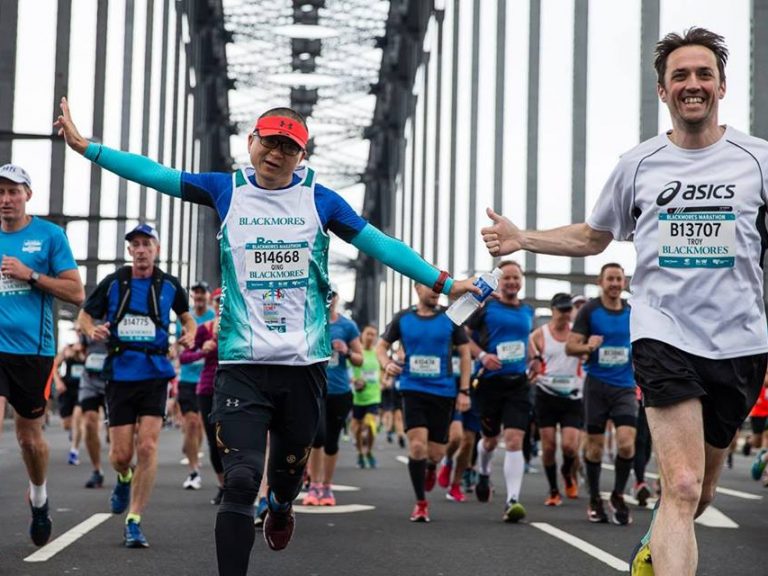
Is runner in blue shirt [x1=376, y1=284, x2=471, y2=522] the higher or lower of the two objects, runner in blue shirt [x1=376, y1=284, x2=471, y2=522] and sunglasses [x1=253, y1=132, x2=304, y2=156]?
the lower

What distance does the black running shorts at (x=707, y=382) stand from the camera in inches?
193

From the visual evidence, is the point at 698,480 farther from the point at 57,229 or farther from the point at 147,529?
the point at 147,529

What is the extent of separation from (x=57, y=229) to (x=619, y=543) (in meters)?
3.84

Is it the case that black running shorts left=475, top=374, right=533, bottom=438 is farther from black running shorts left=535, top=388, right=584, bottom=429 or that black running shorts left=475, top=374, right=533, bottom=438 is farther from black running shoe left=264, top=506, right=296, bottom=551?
black running shoe left=264, top=506, right=296, bottom=551

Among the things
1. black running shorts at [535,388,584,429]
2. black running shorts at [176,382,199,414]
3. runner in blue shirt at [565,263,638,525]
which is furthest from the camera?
black running shorts at [176,382,199,414]

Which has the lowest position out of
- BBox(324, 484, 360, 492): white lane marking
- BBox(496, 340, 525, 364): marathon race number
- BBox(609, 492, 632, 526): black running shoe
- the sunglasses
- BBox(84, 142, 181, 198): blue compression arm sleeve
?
BBox(324, 484, 360, 492): white lane marking

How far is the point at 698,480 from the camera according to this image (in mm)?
4840

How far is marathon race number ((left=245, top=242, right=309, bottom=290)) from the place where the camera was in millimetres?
5832

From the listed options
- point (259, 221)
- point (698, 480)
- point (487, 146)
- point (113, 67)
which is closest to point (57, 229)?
point (259, 221)

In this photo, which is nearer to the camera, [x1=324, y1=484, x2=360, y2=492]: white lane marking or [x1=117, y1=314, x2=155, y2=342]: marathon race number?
[x1=117, y1=314, x2=155, y2=342]: marathon race number

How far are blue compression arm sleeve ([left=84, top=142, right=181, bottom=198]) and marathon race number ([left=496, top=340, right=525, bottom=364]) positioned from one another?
6.58 metres

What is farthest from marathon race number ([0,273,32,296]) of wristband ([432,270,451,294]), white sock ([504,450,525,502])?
white sock ([504,450,525,502])

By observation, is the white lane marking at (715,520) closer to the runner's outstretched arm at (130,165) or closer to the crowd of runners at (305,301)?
the crowd of runners at (305,301)

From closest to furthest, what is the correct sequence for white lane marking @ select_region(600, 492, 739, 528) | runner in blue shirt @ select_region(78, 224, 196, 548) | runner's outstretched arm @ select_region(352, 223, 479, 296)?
runner's outstretched arm @ select_region(352, 223, 479, 296) → runner in blue shirt @ select_region(78, 224, 196, 548) → white lane marking @ select_region(600, 492, 739, 528)
